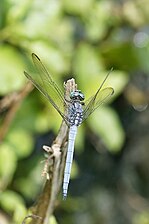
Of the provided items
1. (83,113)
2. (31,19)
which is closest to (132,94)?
(31,19)

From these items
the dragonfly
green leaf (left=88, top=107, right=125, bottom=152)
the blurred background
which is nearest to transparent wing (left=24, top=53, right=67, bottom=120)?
the dragonfly

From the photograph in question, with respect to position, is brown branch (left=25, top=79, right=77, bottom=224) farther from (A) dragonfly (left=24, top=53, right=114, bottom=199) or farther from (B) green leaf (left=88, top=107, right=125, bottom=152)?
(B) green leaf (left=88, top=107, right=125, bottom=152)

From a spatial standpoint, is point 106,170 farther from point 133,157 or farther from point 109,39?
point 109,39

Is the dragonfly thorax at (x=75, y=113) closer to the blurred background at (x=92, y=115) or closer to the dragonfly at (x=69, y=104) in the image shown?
the dragonfly at (x=69, y=104)

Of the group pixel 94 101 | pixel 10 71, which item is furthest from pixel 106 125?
pixel 94 101

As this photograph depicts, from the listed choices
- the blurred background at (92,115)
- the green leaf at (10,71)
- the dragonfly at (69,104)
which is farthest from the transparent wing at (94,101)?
the green leaf at (10,71)
